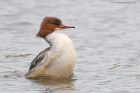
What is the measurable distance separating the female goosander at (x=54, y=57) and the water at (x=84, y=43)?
181mm

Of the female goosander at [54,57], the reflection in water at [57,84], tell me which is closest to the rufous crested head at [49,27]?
the female goosander at [54,57]

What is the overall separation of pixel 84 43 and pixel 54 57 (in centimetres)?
336

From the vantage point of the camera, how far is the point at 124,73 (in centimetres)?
1316

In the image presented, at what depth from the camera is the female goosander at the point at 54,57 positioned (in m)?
12.6

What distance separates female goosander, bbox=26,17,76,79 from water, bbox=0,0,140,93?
18cm

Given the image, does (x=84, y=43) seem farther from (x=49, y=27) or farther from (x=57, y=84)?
(x=57, y=84)

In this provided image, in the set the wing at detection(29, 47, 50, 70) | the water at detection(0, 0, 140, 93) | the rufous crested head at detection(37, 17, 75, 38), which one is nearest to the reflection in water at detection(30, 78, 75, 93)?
the water at detection(0, 0, 140, 93)

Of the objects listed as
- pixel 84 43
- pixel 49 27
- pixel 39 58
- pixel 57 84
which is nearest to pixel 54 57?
pixel 39 58

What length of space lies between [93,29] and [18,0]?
4181 millimetres

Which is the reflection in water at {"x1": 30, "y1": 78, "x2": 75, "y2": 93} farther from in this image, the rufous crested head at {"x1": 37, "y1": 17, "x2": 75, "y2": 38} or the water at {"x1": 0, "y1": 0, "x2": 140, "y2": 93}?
the rufous crested head at {"x1": 37, "y1": 17, "x2": 75, "y2": 38}

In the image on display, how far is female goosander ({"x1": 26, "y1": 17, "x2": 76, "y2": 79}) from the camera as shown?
496 inches

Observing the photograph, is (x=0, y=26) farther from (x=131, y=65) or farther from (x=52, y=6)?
(x=131, y=65)

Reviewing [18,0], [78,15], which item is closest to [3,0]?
[18,0]

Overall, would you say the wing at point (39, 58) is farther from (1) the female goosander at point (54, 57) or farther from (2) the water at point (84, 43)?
(2) the water at point (84, 43)
